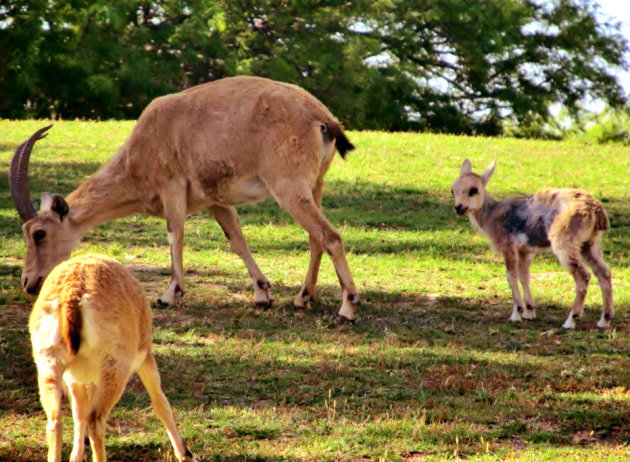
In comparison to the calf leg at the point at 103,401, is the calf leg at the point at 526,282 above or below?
below

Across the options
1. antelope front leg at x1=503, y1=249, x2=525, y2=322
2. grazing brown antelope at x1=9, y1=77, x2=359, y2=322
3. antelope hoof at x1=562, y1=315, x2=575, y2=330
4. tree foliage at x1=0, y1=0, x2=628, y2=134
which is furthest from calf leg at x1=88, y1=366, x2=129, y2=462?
tree foliage at x1=0, y1=0, x2=628, y2=134

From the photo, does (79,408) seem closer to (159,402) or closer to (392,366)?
(159,402)

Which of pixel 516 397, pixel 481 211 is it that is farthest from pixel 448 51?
pixel 516 397

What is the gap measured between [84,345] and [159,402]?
2.96ft

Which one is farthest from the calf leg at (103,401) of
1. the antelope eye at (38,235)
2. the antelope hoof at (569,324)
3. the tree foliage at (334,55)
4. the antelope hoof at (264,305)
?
the tree foliage at (334,55)

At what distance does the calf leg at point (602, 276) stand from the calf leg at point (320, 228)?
2280mm

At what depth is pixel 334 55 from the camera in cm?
3428

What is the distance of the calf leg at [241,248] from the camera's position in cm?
1138

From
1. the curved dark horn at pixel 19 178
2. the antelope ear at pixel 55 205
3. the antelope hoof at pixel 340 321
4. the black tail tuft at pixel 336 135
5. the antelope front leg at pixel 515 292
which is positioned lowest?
the antelope hoof at pixel 340 321

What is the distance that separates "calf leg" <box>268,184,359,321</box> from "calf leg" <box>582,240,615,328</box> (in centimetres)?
228

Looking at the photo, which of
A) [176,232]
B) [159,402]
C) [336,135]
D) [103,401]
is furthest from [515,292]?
[103,401]

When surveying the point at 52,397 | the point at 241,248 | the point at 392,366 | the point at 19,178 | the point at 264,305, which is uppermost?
the point at 19,178

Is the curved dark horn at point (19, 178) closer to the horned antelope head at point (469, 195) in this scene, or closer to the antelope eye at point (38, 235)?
the antelope eye at point (38, 235)

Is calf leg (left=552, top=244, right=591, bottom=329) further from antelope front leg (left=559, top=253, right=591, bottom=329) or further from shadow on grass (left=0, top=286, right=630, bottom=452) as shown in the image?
shadow on grass (left=0, top=286, right=630, bottom=452)
